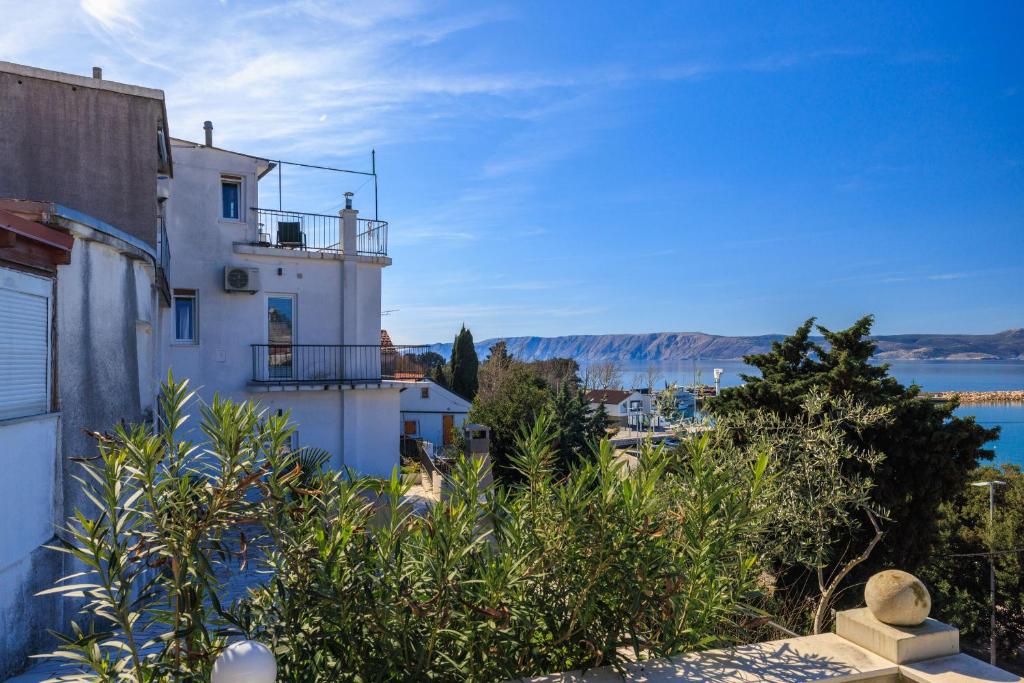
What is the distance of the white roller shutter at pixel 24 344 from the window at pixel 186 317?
1058 cm

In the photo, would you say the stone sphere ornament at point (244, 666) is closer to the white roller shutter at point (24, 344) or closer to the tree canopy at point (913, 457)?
the white roller shutter at point (24, 344)

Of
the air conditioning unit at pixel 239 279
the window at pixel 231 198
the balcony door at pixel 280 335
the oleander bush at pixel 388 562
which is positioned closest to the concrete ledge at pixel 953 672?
the oleander bush at pixel 388 562

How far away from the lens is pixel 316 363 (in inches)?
653

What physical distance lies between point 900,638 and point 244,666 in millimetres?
2584

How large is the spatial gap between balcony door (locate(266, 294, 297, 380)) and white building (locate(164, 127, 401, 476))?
2 cm

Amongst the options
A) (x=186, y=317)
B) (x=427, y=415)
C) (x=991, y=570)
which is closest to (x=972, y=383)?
(x=427, y=415)

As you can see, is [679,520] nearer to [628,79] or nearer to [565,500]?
[565,500]

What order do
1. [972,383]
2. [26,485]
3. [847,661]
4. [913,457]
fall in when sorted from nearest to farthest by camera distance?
[847,661], [26,485], [913,457], [972,383]

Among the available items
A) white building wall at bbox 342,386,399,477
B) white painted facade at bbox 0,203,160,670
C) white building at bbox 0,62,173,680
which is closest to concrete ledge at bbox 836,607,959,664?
white building at bbox 0,62,173,680

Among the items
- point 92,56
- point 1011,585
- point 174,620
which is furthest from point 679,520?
point 1011,585

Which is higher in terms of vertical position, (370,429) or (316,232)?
(316,232)

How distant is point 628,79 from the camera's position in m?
14.3

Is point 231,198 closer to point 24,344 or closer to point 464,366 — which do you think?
point 24,344

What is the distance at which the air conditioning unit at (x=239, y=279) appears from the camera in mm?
15148
